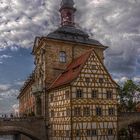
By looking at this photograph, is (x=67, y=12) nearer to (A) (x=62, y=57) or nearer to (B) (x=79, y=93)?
(A) (x=62, y=57)

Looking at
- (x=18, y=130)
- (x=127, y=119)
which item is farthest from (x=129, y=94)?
(x=18, y=130)

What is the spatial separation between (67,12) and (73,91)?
19.2 m

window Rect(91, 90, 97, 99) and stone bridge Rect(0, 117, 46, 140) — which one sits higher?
window Rect(91, 90, 97, 99)

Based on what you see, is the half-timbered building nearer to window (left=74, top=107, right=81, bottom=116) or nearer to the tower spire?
window (left=74, top=107, right=81, bottom=116)

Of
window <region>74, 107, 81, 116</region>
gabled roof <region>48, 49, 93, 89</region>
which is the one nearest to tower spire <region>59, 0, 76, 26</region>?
gabled roof <region>48, 49, 93, 89</region>

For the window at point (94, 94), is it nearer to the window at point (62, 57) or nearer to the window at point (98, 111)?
the window at point (98, 111)

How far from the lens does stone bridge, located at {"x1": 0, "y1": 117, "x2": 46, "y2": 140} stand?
43531 mm

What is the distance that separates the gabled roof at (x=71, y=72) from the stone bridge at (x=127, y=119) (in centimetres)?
918

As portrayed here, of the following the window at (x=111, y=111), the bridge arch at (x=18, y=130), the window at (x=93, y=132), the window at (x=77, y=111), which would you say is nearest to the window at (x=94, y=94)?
the window at (x=77, y=111)

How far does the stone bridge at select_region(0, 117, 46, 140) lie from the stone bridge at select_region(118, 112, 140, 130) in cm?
1092

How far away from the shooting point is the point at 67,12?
56062 mm

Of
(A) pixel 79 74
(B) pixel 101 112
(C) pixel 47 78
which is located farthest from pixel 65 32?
(B) pixel 101 112

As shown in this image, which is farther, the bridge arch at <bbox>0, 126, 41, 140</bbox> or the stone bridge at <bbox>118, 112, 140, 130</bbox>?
the stone bridge at <bbox>118, 112, 140, 130</bbox>

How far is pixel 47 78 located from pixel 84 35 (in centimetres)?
990
